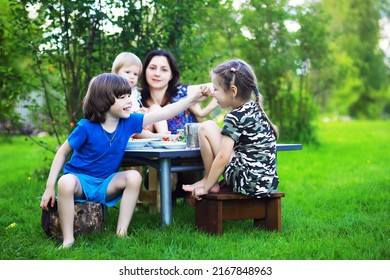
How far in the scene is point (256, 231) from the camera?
13.8 ft

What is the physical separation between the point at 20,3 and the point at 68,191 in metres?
2.86

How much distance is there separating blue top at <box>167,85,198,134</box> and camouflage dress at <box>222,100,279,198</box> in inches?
51.1

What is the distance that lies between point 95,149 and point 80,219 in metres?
0.48

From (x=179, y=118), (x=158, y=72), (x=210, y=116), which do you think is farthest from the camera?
(x=210, y=116)

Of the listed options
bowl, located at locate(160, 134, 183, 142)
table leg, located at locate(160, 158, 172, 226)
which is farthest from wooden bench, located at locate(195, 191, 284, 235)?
bowl, located at locate(160, 134, 183, 142)

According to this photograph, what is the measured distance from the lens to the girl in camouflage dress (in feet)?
13.1

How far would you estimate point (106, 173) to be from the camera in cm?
413

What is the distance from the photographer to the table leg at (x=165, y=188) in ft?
13.3

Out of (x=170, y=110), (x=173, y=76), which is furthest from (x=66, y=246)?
(x=173, y=76)

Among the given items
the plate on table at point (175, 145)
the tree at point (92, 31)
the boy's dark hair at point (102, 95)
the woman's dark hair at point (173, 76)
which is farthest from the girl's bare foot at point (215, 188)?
the tree at point (92, 31)

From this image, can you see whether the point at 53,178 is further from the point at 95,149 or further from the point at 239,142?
→ the point at 239,142
